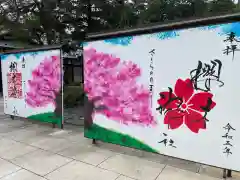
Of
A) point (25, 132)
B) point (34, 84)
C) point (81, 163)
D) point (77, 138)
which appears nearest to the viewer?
point (81, 163)

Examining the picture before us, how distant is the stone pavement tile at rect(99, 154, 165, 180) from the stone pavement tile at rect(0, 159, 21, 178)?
1297mm

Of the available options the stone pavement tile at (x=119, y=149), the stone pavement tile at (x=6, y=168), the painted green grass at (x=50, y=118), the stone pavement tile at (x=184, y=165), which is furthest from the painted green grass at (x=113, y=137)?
the stone pavement tile at (x=6, y=168)

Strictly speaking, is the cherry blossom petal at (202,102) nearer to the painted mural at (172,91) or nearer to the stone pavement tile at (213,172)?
the painted mural at (172,91)

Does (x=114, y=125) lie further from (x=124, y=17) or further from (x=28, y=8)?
(x=28, y=8)

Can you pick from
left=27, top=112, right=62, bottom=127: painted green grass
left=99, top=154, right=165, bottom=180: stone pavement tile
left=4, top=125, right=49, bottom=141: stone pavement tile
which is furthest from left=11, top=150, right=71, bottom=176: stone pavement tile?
left=27, top=112, right=62, bottom=127: painted green grass

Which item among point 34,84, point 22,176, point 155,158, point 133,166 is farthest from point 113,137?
point 34,84

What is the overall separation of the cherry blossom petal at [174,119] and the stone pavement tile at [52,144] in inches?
82.5

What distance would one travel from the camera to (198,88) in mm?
2625

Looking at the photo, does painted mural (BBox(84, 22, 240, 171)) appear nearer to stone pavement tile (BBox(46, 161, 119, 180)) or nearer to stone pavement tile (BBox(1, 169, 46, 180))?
stone pavement tile (BBox(46, 161, 119, 180))

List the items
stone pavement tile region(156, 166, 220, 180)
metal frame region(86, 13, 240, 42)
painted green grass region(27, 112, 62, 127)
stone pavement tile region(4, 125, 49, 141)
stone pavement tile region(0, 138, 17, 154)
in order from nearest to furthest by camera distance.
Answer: metal frame region(86, 13, 240, 42)
stone pavement tile region(156, 166, 220, 180)
stone pavement tile region(0, 138, 17, 154)
stone pavement tile region(4, 125, 49, 141)
painted green grass region(27, 112, 62, 127)

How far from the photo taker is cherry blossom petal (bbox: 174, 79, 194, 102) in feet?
8.81

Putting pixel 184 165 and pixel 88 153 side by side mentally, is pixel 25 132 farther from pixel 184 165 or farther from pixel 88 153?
pixel 184 165

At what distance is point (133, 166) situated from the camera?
120 inches

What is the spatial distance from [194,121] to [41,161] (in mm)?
2475
